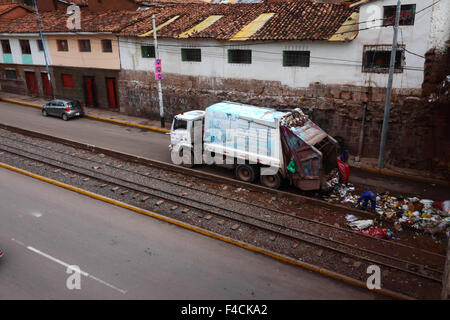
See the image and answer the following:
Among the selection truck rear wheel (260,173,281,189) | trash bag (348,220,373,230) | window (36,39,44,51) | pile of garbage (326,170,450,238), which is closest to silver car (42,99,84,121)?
window (36,39,44,51)

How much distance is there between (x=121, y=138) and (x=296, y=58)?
426 inches

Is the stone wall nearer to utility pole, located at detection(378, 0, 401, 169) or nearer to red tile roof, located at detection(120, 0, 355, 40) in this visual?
utility pole, located at detection(378, 0, 401, 169)

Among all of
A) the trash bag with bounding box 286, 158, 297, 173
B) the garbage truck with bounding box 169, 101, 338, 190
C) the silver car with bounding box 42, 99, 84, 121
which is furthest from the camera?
the silver car with bounding box 42, 99, 84, 121

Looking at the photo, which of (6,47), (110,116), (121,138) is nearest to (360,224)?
(121,138)

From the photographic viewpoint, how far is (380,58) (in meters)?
16.3

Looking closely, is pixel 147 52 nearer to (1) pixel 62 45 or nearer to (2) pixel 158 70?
(2) pixel 158 70

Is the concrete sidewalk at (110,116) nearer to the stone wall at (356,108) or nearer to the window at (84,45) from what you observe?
the stone wall at (356,108)

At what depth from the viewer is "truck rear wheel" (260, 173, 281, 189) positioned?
1416 centimetres

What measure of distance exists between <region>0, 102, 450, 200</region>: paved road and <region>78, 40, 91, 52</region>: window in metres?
5.62

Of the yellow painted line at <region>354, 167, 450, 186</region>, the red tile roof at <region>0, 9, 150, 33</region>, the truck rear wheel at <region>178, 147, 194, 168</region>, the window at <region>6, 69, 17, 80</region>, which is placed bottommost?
the yellow painted line at <region>354, 167, 450, 186</region>

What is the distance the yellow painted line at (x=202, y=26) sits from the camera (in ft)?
70.8

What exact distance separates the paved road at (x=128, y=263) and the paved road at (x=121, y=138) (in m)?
5.68
